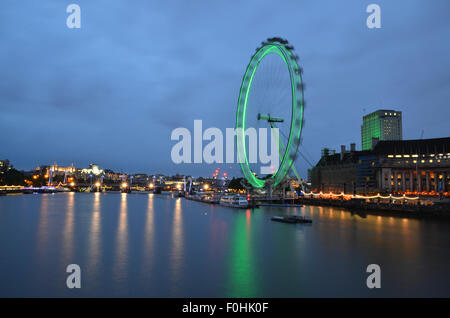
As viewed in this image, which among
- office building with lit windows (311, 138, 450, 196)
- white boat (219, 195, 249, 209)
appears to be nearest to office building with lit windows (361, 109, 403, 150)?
office building with lit windows (311, 138, 450, 196)

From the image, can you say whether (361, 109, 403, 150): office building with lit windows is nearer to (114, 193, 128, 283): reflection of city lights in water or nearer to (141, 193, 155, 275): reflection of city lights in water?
(141, 193, 155, 275): reflection of city lights in water

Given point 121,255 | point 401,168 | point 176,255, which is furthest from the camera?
point 401,168

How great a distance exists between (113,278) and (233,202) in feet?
149

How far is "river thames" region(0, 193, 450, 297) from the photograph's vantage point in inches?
508

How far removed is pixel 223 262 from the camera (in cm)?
1728

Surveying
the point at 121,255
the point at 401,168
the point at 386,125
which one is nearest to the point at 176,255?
the point at 121,255

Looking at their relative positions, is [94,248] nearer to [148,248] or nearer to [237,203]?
[148,248]

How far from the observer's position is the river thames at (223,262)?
12.9m

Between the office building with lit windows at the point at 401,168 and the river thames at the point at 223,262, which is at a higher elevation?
the office building with lit windows at the point at 401,168

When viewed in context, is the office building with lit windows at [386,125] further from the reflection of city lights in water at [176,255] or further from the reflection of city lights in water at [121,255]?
the reflection of city lights in water at [121,255]

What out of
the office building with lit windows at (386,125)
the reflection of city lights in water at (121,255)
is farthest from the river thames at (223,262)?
the office building with lit windows at (386,125)

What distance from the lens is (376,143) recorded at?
2940 inches
